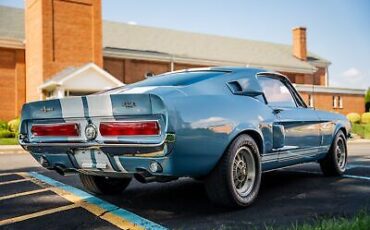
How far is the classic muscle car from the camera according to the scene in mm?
3844

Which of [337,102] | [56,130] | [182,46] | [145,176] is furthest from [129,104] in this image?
[337,102]

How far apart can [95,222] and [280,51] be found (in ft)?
142

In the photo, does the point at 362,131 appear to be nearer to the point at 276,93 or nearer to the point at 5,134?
the point at 5,134

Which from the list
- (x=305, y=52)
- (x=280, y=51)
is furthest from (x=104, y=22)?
(x=305, y=52)

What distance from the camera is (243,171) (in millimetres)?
4590

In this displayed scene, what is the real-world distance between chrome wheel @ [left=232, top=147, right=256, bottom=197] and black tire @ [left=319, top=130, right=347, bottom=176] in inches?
92.4

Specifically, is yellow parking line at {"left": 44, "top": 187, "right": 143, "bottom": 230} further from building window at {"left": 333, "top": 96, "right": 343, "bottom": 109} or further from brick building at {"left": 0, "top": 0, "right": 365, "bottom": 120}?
building window at {"left": 333, "top": 96, "right": 343, "bottom": 109}

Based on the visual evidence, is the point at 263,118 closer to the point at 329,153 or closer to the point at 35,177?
the point at 329,153

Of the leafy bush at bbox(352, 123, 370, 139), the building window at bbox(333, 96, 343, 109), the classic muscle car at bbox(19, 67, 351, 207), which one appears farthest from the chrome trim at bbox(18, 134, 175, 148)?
the building window at bbox(333, 96, 343, 109)

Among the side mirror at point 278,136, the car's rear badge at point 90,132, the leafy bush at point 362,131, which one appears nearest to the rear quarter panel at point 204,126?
the side mirror at point 278,136

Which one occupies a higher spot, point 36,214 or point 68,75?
point 68,75

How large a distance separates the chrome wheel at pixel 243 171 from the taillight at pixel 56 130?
1.62 meters

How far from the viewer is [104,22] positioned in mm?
35531

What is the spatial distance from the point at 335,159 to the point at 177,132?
375 centimetres
